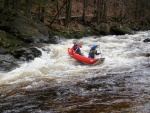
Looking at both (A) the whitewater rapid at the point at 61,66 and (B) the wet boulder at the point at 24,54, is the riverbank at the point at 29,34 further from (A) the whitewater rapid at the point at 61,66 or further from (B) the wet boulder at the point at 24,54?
(A) the whitewater rapid at the point at 61,66

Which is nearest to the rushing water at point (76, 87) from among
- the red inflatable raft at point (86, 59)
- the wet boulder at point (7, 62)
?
the red inflatable raft at point (86, 59)

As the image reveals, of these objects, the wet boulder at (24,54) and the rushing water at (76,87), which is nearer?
the rushing water at (76,87)

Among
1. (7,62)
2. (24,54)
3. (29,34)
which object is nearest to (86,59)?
(24,54)

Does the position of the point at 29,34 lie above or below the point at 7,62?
above

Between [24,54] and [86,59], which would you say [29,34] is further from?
[86,59]

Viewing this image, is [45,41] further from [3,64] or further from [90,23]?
[90,23]

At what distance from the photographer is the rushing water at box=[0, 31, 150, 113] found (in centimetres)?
655

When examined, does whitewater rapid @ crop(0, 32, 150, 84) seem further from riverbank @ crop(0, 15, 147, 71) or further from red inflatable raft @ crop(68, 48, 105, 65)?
riverbank @ crop(0, 15, 147, 71)

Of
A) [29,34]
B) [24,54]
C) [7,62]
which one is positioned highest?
[29,34]

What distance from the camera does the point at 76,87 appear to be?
8320 mm

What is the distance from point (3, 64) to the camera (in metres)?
11.4

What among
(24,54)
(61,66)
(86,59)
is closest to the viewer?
(61,66)

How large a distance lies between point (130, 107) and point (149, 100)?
2.43 ft

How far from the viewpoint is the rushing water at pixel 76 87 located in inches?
258
